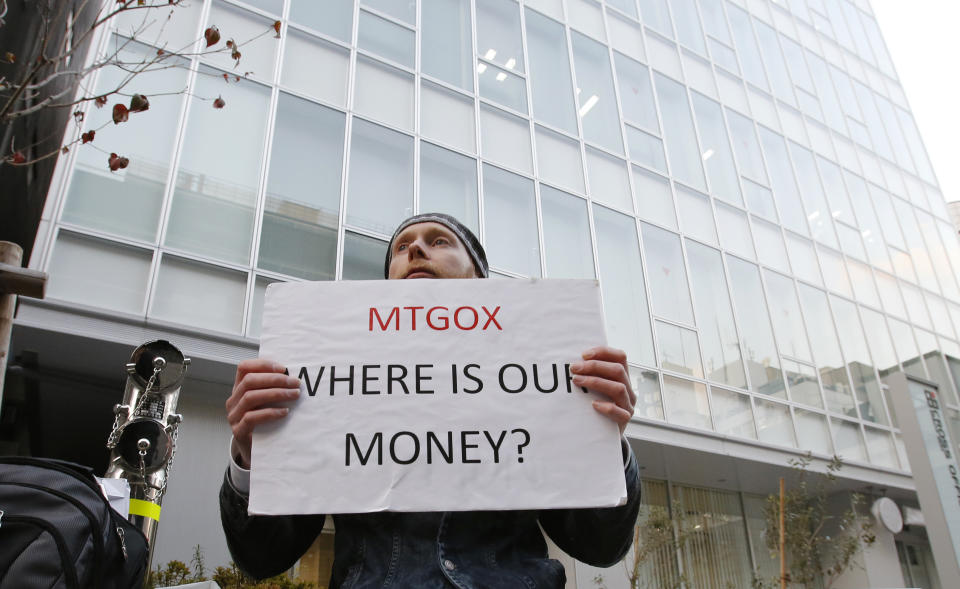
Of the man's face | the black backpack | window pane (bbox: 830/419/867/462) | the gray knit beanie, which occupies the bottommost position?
the black backpack

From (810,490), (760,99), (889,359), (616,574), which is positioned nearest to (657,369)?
(616,574)

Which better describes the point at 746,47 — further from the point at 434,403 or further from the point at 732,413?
the point at 434,403

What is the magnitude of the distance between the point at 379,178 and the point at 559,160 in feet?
12.3

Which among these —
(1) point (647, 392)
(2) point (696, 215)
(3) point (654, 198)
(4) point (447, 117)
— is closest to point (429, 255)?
(1) point (647, 392)

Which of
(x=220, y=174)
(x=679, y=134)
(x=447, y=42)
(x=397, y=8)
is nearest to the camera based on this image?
(x=220, y=174)

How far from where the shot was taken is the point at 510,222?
10922 mm

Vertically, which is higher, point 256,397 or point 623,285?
point 623,285

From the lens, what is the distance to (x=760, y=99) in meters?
16.7

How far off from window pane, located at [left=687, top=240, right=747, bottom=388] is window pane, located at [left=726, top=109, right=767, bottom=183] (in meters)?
3.00

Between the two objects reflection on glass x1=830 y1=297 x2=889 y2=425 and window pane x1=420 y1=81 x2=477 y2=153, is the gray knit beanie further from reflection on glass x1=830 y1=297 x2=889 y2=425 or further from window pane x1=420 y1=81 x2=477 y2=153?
reflection on glass x1=830 y1=297 x2=889 y2=425

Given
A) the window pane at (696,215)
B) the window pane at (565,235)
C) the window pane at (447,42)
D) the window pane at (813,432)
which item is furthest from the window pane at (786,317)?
the window pane at (447,42)

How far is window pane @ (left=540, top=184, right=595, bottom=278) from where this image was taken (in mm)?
11148

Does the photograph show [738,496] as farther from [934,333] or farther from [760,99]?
[760,99]

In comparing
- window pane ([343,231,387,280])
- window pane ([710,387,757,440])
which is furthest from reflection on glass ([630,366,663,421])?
window pane ([343,231,387,280])
